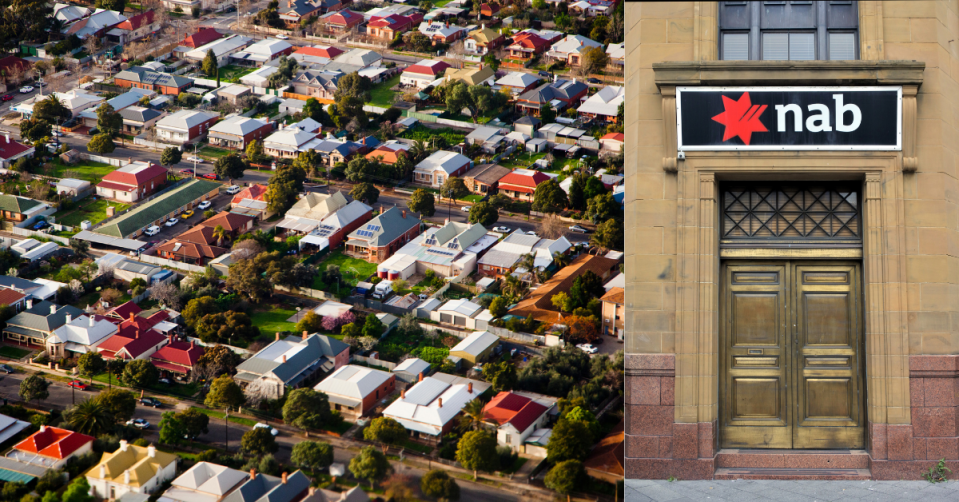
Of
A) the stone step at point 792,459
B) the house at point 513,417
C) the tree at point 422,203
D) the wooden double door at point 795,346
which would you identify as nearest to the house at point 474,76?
the tree at point 422,203

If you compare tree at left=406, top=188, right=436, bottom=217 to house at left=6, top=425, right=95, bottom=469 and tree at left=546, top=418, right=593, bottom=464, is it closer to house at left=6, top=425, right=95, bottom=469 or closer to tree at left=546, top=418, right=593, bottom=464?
house at left=6, top=425, right=95, bottom=469

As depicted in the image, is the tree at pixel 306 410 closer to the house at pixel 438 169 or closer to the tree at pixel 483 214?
the tree at pixel 483 214

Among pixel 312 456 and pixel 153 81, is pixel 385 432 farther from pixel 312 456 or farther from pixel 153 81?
pixel 153 81

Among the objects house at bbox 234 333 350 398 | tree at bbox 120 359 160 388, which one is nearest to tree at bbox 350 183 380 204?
house at bbox 234 333 350 398

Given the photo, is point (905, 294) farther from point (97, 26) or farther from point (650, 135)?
point (97, 26)

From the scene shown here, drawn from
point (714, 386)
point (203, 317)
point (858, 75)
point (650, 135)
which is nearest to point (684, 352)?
point (714, 386)

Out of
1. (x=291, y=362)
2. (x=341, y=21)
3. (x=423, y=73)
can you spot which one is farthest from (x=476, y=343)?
(x=341, y=21)
